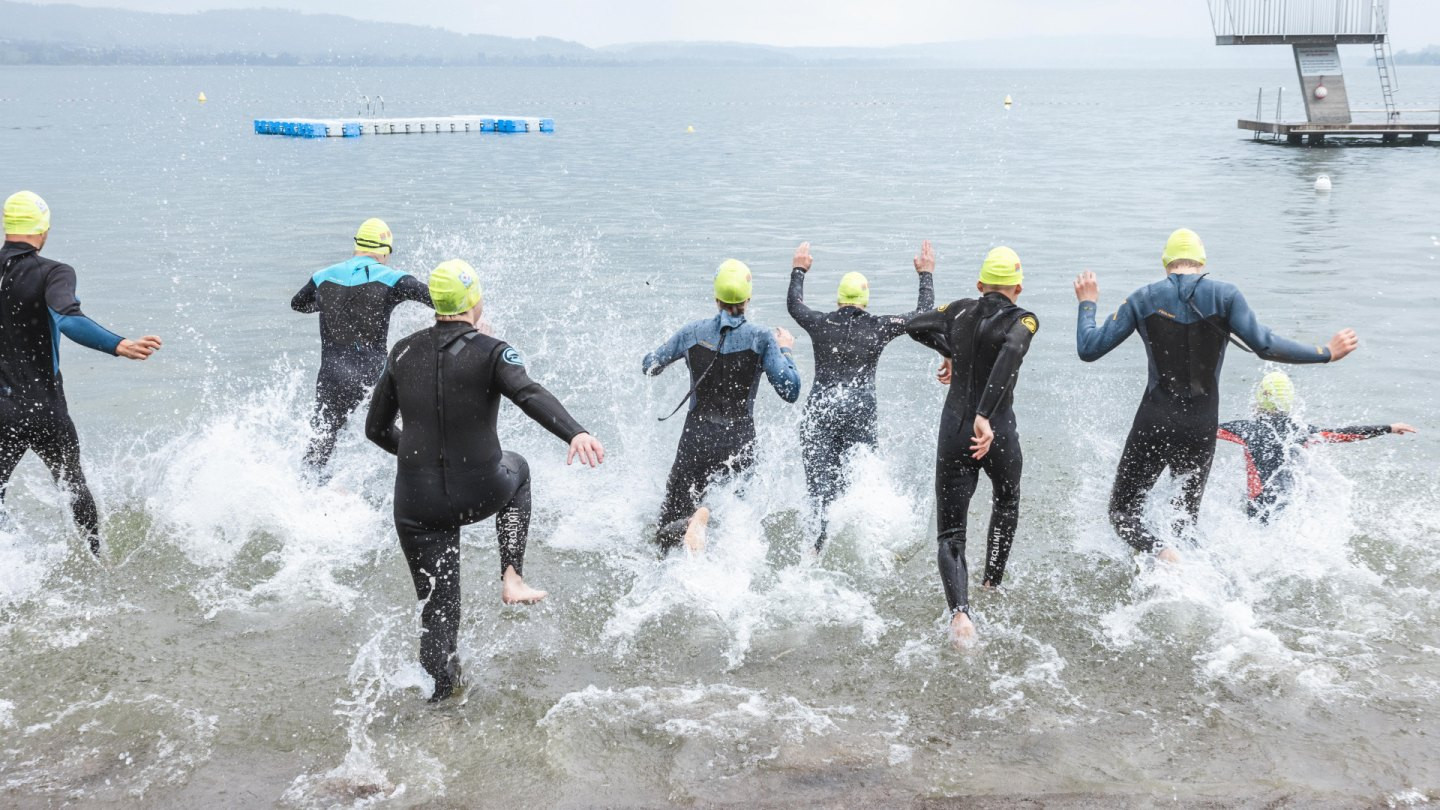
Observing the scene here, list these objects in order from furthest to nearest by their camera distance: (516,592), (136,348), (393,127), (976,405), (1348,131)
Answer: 1. (393,127)
2. (1348,131)
3. (136,348)
4. (976,405)
5. (516,592)

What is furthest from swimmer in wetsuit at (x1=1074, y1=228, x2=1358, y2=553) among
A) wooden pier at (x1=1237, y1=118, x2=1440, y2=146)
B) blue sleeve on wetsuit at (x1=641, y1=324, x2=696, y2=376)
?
wooden pier at (x1=1237, y1=118, x2=1440, y2=146)

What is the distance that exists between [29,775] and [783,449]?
243 inches

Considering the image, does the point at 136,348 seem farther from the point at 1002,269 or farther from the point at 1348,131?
the point at 1348,131

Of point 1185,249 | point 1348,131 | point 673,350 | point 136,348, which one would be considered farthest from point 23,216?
point 1348,131

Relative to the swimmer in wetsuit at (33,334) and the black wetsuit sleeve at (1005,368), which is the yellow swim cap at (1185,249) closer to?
the black wetsuit sleeve at (1005,368)

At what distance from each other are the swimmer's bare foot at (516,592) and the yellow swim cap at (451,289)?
142cm

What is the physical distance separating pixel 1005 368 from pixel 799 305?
2.23 m

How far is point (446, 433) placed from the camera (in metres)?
5.32

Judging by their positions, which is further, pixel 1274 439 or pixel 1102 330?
pixel 1274 439

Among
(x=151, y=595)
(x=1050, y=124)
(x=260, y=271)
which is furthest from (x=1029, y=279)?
(x=1050, y=124)

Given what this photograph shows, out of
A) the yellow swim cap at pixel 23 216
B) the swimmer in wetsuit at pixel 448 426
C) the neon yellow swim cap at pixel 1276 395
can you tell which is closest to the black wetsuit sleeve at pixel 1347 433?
the neon yellow swim cap at pixel 1276 395

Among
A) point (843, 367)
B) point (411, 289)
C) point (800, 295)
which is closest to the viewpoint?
point (843, 367)

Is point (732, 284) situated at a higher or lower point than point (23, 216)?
lower

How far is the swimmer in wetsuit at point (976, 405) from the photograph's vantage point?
6.14 meters
